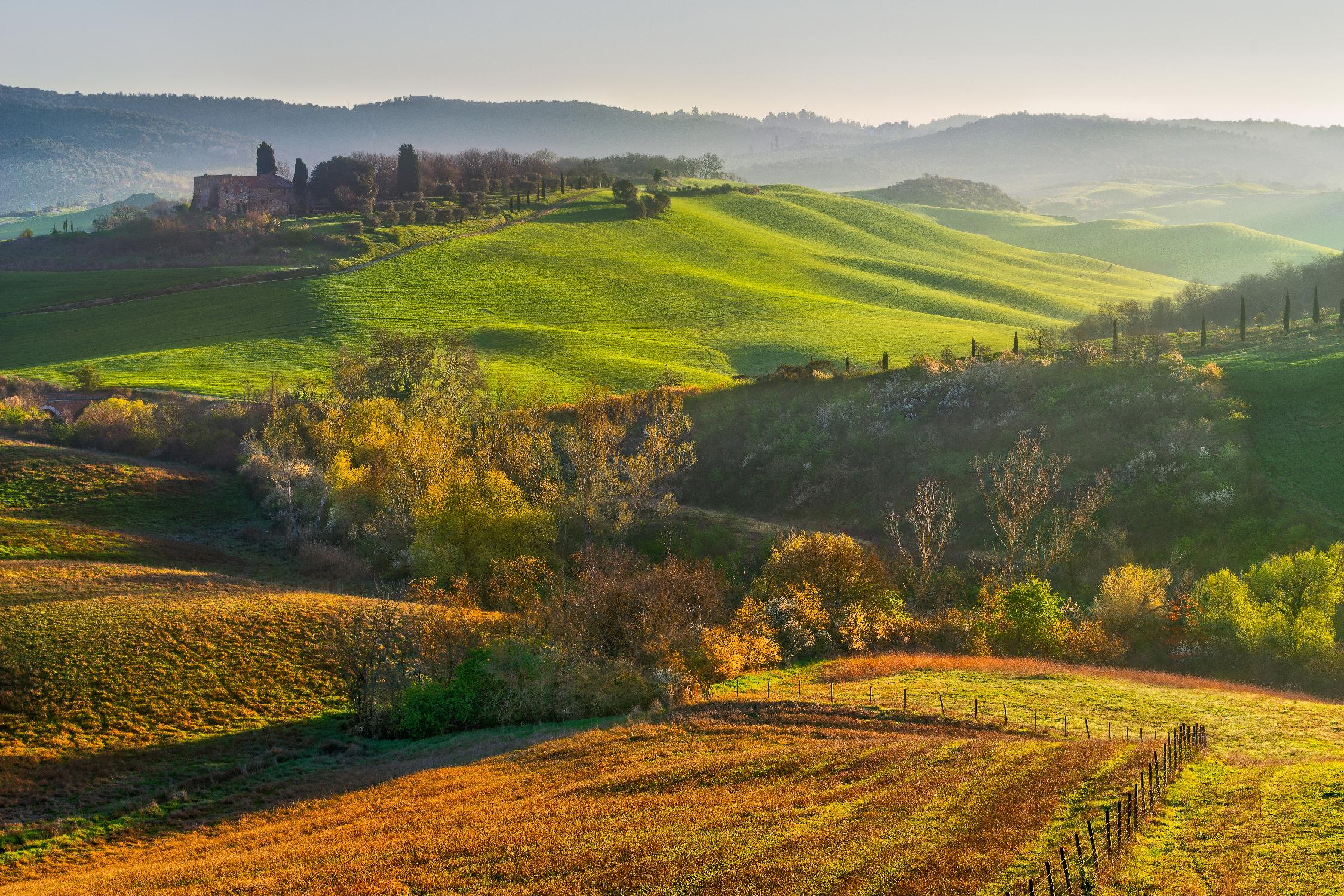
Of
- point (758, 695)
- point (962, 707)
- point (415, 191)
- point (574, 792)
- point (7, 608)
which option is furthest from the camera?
point (415, 191)

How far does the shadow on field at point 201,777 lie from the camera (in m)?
34.1

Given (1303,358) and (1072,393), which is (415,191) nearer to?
(1072,393)

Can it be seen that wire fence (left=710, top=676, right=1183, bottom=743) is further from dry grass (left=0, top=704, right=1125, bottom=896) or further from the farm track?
the farm track

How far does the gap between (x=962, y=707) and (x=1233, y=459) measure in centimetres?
3681

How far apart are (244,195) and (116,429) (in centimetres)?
10947

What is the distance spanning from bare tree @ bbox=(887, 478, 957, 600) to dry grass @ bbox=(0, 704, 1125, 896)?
902 inches

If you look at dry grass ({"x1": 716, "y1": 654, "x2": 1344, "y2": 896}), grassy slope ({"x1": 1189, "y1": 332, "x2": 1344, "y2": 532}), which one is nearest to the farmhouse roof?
grassy slope ({"x1": 1189, "y1": 332, "x2": 1344, "y2": 532})

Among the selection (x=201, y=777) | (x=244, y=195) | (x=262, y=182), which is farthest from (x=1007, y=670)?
(x=262, y=182)

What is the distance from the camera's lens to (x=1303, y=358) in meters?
72.6

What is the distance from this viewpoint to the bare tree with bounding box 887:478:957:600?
57.3 meters

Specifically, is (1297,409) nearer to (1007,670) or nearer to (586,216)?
(1007,670)

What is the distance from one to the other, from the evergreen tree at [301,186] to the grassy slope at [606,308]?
45.8 meters

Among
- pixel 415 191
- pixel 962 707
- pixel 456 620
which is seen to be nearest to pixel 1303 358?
pixel 962 707

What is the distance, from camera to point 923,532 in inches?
2400
